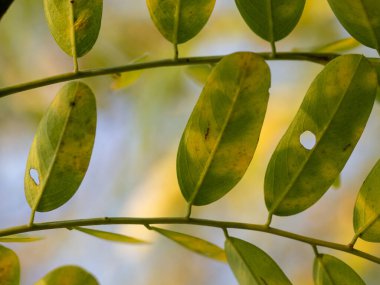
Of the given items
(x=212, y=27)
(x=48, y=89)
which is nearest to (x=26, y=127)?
(x=48, y=89)

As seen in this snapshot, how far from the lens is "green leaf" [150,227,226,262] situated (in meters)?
0.47

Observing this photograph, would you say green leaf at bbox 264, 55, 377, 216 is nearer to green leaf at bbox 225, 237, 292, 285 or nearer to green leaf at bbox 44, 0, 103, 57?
green leaf at bbox 225, 237, 292, 285

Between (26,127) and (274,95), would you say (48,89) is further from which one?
(274,95)

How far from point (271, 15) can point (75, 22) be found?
144 mm

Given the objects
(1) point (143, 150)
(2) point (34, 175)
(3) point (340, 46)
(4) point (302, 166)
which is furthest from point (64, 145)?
(1) point (143, 150)

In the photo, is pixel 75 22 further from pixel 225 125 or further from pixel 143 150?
pixel 143 150

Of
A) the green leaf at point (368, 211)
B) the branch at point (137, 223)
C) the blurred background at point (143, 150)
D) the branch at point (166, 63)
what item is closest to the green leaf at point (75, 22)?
the branch at point (166, 63)

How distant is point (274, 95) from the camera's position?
1684 mm

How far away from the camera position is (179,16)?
1.47ft

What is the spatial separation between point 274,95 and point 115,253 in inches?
28.5

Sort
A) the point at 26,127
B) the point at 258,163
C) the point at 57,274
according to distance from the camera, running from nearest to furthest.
Result: 1. the point at 57,274
2. the point at 258,163
3. the point at 26,127

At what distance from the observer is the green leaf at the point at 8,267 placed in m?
0.41

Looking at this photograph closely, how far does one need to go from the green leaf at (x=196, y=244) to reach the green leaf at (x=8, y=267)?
11 centimetres

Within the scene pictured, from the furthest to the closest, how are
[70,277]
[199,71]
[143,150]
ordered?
1. [143,150]
2. [199,71]
3. [70,277]
